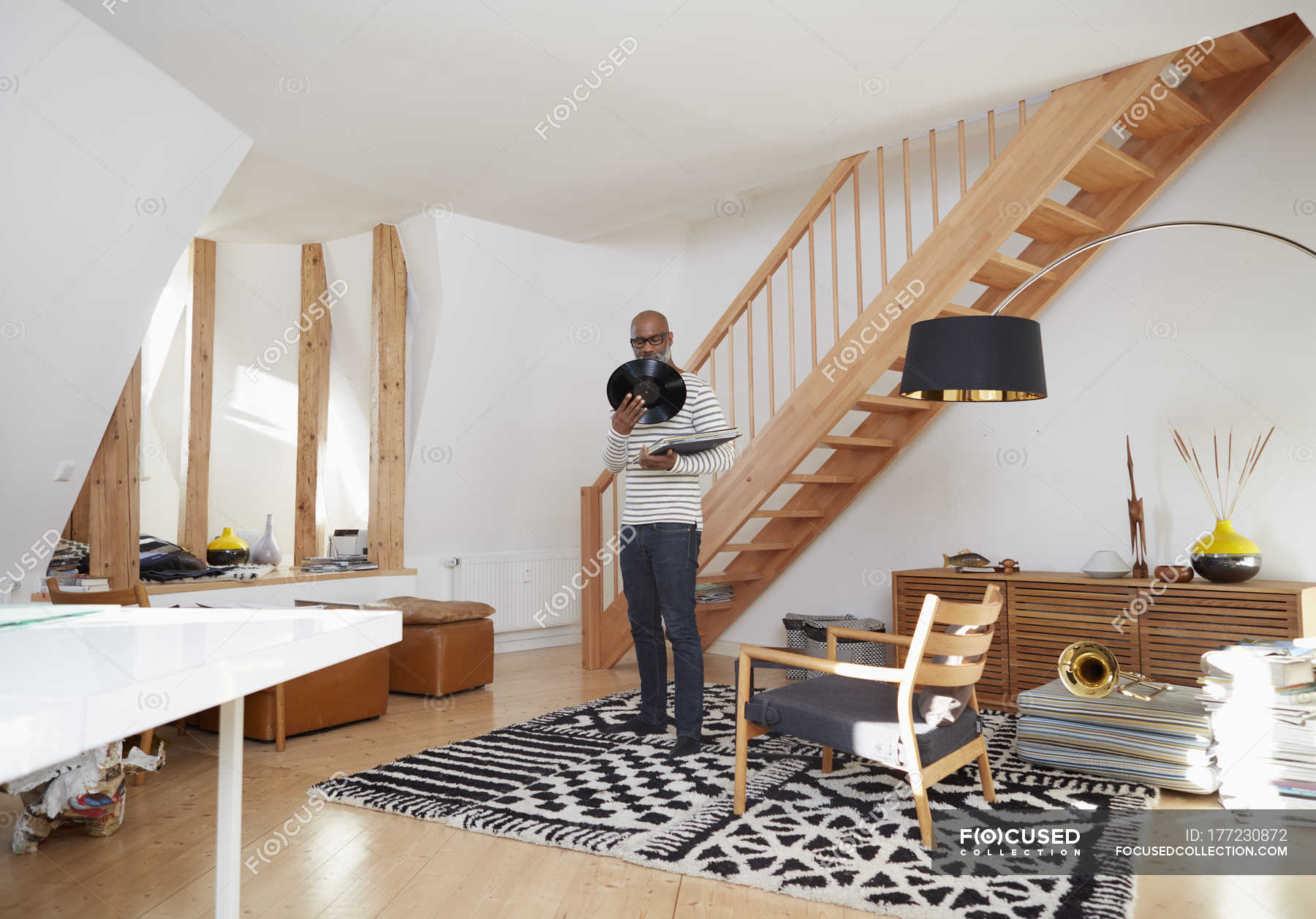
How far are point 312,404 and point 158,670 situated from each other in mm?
4802

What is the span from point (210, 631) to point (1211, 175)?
14.0 ft

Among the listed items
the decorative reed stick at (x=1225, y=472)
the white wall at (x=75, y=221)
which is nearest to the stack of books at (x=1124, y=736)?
the decorative reed stick at (x=1225, y=472)

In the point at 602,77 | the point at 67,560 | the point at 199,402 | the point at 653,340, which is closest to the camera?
the point at 653,340

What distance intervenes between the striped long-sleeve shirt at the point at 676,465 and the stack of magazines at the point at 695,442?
2cm

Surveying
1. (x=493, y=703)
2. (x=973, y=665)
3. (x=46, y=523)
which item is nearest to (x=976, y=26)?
(x=973, y=665)

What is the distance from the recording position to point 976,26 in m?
3.02

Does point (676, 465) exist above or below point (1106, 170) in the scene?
below

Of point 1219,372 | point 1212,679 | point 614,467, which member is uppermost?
point 1219,372

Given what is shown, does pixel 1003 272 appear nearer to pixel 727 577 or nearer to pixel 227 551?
pixel 727 577

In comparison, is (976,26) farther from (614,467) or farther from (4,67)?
(4,67)

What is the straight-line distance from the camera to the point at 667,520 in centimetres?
312

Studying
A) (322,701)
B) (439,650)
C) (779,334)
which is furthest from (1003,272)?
(322,701)

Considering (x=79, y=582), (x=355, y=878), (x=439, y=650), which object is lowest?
(x=355, y=878)

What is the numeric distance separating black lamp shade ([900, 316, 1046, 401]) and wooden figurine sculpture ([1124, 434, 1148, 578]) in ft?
5.37
